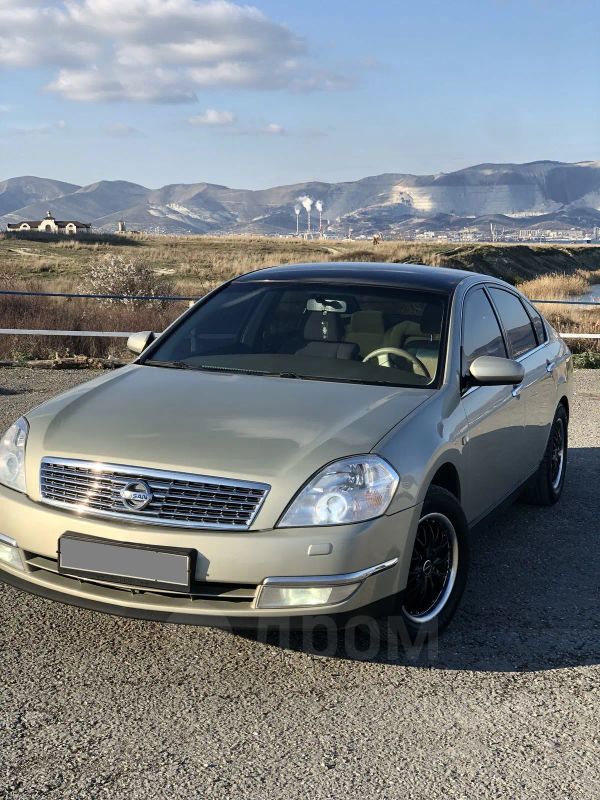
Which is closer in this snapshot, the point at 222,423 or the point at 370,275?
the point at 222,423

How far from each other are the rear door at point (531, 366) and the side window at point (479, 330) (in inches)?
6.8

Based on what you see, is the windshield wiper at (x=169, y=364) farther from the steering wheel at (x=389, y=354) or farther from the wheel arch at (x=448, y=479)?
the wheel arch at (x=448, y=479)

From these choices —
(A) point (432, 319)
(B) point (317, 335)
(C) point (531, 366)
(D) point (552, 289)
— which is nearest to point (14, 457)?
(B) point (317, 335)

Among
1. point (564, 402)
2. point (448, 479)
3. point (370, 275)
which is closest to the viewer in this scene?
point (448, 479)

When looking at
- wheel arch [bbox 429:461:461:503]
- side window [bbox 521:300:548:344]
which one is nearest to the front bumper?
wheel arch [bbox 429:461:461:503]

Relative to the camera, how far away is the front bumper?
11.3 ft

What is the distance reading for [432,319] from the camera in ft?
16.4

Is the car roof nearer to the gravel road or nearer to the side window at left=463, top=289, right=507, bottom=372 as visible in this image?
the side window at left=463, top=289, right=507, bottom=372

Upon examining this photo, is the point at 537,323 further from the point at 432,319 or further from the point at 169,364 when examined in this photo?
the point at 169,364

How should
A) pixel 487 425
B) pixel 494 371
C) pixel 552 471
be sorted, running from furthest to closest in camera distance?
pixel 552 471 < pixel 487 425 < pixel 494 371

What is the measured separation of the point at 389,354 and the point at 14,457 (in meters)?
1.92

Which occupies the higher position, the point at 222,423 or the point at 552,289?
the point at 222,423

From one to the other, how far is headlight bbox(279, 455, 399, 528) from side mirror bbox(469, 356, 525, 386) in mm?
1097

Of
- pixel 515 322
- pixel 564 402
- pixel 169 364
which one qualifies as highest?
pixel 515 322
